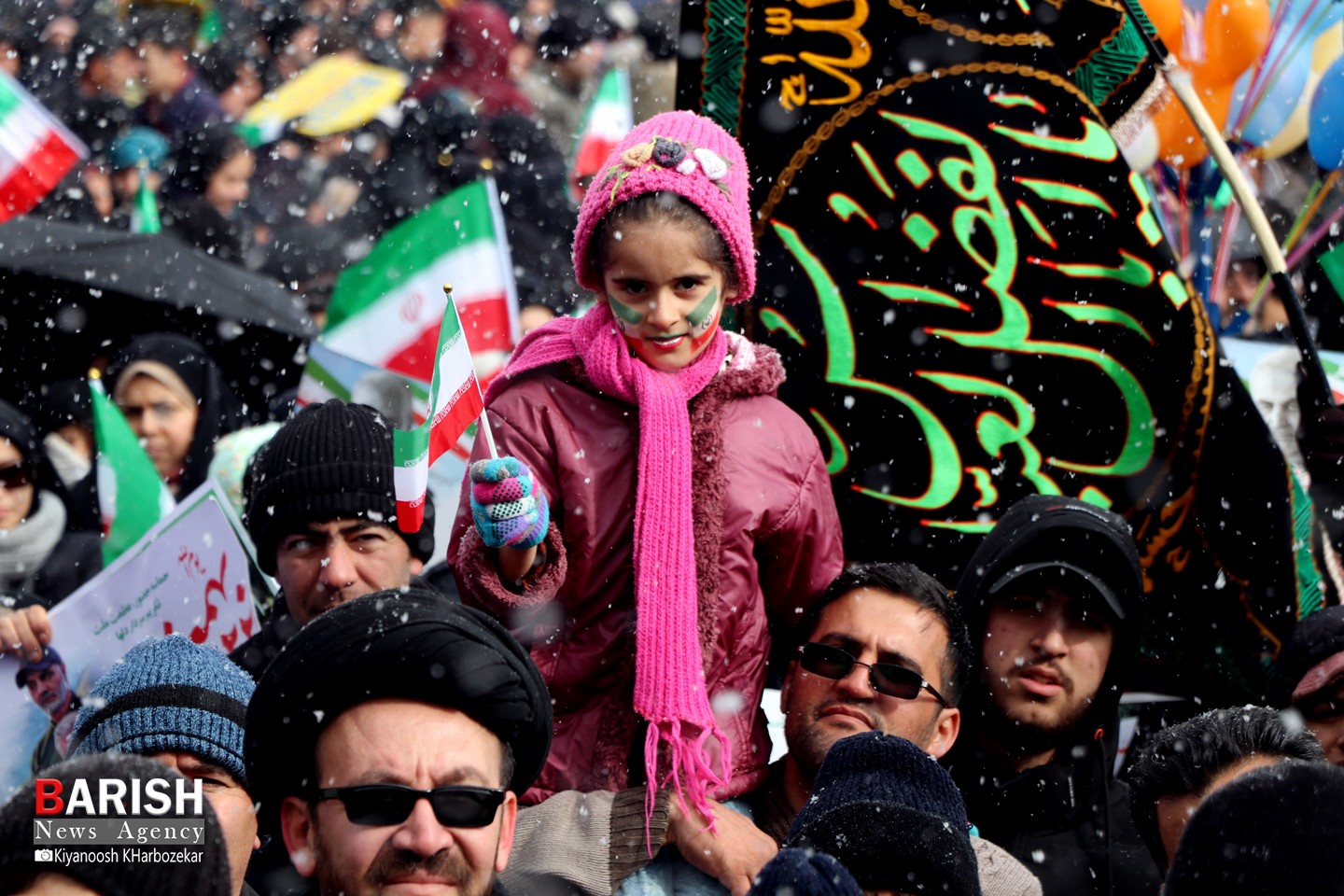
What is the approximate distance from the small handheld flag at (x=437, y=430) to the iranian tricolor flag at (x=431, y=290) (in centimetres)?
208

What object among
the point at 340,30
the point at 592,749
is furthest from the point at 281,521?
the point at 340,30

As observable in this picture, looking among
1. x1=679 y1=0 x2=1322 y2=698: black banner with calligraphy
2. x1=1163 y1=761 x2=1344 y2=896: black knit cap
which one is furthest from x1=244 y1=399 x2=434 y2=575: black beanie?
x1=1163 y1=761 x2=1344 y2=896: black knit cap

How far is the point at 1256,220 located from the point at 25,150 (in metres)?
3.47

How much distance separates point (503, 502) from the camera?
3182mm

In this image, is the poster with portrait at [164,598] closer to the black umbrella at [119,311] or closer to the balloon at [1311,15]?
the black umbrella at [119,311]

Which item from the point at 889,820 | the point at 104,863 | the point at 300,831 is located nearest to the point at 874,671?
the point at 889,820

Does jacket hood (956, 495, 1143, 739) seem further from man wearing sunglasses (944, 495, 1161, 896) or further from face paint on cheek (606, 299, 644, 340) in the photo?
face paint on cheek (606, 299, 644, 340)

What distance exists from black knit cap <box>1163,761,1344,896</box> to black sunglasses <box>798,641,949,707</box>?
1066 millimetres

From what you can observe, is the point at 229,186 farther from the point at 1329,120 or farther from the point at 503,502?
the point at 503,502

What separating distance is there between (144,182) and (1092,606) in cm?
522

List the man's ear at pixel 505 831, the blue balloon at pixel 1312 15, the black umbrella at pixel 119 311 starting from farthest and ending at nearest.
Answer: the black umbrella at pixel 119 311, the blue balloon at pixel 1312 15, the man's ear at pixel 505 831

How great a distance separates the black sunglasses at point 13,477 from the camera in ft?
16.9

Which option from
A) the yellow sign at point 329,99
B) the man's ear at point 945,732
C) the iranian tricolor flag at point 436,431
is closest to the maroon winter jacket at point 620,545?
the iranian tricolor flag at point 436,431

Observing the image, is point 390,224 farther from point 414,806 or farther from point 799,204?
point 414,806
